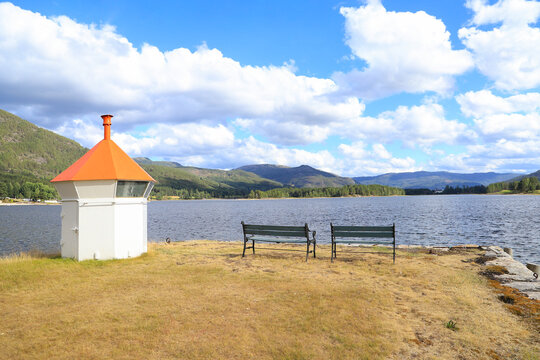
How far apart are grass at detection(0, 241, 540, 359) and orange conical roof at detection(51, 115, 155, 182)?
330cm

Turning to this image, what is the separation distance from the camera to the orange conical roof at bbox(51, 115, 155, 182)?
12805 millimetres

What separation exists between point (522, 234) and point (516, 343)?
34.6 metres

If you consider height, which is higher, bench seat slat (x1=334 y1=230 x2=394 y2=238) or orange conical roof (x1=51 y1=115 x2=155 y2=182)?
orange conical roof (x1=51 y1=115 x2=155 y2=182)

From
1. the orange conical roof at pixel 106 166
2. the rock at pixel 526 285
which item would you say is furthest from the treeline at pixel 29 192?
the rock at pixel 526 285

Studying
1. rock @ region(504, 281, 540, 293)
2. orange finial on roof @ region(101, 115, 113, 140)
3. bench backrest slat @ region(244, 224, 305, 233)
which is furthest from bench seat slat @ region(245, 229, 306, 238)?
orange finial on roof @ region(101, 115, 113, 140)

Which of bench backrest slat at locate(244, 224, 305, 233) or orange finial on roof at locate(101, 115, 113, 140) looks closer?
bench backrest slat at locate(244, 224, 305, 233)

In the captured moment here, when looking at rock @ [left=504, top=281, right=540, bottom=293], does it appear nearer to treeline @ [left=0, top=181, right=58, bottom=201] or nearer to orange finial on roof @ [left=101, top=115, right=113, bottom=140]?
orange finial on roof @ [left=101, top=115, right=113, bottom=140]

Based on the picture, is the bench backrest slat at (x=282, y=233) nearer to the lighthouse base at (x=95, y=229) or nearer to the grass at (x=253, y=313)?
the grass at (x=253, y=313)

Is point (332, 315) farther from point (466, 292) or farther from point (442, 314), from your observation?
point (466, 292)

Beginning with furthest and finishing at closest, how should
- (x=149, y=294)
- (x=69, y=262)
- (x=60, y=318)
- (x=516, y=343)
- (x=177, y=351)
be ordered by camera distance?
(x=69, y=262)
(x=149, y=294)
(x=60, y=318)
(x=516, y=343)
(x=177, y=351)

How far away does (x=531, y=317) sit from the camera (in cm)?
723

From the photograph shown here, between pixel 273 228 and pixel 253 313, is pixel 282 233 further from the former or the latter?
pixel 253 313

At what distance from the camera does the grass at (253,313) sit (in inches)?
225

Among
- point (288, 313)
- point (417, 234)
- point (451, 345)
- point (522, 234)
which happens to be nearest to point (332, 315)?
point (288, 313)
